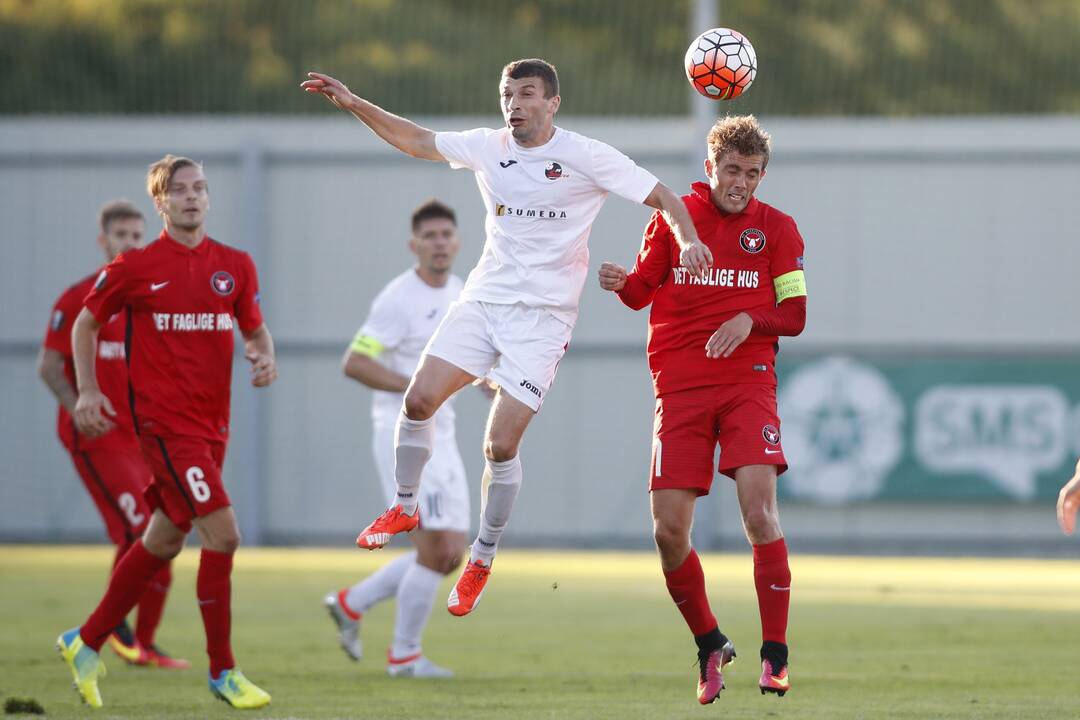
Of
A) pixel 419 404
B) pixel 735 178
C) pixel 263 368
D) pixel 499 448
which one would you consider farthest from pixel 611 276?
pixel 263 368

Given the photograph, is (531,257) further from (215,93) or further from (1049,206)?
(215,93)

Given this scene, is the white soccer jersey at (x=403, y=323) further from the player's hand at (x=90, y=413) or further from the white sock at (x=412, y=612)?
the player's hand at (x=90, y=413)

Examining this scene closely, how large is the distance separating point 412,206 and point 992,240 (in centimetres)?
708

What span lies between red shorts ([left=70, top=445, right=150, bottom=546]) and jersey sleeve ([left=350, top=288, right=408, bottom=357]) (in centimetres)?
154

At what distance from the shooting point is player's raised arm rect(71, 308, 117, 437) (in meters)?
8.59

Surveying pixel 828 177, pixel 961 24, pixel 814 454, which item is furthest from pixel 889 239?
pixel 961 24

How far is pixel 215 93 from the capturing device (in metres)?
24.2

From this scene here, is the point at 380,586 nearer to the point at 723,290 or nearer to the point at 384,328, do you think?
the point at 384,328

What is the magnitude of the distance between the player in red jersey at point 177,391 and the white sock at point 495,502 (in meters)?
1.22

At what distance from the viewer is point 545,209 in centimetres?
809

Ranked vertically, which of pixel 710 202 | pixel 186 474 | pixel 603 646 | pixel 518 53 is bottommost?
pixel 603 646

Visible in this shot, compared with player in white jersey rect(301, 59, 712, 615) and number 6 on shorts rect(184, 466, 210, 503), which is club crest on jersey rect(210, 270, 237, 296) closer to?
number 6 on shorts rect(184, 466, 210, 503)

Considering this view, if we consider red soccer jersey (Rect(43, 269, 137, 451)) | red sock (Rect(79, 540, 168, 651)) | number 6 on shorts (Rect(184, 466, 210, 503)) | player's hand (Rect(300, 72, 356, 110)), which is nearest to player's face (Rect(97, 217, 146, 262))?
red soccer jersey (Rect(43, 269, 137, 451))

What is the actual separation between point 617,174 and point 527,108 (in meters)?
0.52
